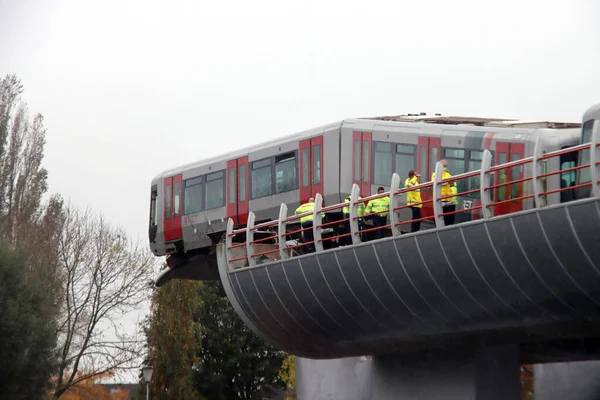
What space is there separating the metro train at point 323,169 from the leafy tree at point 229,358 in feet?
91.8

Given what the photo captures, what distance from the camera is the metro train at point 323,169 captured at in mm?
24781

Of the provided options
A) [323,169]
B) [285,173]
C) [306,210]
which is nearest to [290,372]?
[285,173]

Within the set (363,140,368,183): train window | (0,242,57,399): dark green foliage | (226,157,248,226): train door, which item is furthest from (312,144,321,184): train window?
(0,242,57,399): dark green foliage

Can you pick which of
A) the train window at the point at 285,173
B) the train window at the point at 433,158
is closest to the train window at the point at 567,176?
the train window at the point at 433,158

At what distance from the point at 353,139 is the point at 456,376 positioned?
23.9ft

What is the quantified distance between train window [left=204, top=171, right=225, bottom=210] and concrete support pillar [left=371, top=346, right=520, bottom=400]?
30.8 feet

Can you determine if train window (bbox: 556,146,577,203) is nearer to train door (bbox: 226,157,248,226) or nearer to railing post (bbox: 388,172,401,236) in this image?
railing post (bbox: 388,172,401,236)

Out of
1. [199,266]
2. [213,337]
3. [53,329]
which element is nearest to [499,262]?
[199,266]

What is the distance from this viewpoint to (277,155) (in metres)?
30.5

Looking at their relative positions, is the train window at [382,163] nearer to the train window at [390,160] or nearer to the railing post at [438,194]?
the train window at [390,160]

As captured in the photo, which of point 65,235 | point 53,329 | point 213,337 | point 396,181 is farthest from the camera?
point 213,337

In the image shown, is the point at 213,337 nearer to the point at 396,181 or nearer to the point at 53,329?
the point at 53,329

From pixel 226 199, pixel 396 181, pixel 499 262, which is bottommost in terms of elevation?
pixel 499 262

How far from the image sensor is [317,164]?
28.8m
